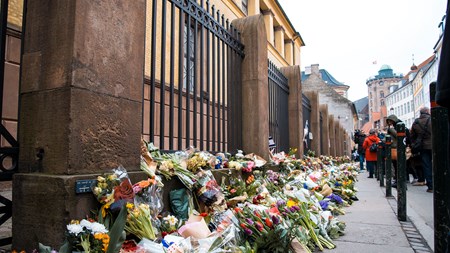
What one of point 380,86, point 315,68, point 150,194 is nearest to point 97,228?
point 150,194

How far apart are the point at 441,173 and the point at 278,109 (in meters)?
6.29

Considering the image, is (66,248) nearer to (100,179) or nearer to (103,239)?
(103,239)

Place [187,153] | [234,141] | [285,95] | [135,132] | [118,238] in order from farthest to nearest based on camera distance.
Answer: [285,95], [234,141], [187,153], [135,132], [118,238]

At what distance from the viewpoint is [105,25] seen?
279 cm

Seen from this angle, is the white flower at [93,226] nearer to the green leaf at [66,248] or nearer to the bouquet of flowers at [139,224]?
the green leaf at [66,248]

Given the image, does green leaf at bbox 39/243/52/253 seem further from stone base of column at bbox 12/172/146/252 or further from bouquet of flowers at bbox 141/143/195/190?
bouquet of flowers at bbox 141/143/195/190

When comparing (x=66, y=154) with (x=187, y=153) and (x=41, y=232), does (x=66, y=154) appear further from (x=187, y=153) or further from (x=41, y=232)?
(x=187, y=153)

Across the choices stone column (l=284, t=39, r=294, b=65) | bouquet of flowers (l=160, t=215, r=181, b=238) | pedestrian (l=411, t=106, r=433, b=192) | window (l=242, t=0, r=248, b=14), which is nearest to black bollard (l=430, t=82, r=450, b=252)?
bouquet of flowers (l=160, t=215, r=181, b=238)

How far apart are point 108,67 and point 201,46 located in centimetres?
223

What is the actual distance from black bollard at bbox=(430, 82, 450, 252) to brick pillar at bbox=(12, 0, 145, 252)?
8.01 ft

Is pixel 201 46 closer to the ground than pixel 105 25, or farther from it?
farther from it

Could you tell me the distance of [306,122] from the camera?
12227 mm

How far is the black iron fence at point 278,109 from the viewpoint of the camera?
806cm

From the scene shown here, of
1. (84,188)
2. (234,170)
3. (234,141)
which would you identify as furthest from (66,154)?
(234,141)
